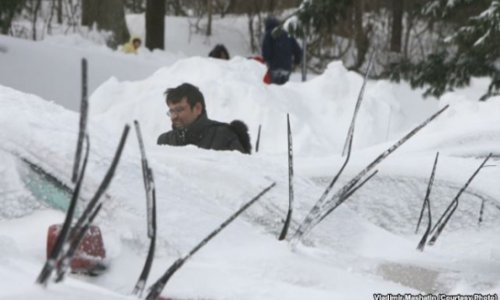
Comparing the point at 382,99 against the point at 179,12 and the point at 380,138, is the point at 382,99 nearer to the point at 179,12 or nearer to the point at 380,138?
the point at 380,138

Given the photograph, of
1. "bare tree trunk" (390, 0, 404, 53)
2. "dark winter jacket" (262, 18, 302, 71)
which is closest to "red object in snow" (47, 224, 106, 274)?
"dark winter jacket" (262, 18, 302, 71)

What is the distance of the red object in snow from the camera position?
2.41 meters

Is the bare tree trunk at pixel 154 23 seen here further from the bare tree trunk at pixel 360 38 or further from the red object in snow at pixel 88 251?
the red object in snow at pixel 88 251

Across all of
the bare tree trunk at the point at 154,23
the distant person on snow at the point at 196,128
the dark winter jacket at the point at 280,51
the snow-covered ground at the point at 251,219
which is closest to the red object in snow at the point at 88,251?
the snow-covered ground at the point at 251,219

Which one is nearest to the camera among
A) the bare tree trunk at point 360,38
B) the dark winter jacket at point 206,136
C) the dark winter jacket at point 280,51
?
the dark winter jacket at point 206,136

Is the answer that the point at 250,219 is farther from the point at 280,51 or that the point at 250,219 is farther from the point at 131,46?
the point at 131,46

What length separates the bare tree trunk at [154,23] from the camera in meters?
18.7

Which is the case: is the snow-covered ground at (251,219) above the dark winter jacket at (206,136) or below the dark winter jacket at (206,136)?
above

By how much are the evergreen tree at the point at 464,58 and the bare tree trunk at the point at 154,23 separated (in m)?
9.50

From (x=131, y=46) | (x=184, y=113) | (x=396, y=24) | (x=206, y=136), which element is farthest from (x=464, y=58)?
(x=396, y=24)

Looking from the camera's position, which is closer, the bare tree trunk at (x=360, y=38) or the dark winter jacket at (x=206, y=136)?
the dark winter jacket at (x=206, y=136)

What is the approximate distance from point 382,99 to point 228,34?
1530cm

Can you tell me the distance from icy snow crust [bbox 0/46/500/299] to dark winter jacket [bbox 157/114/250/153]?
749mm

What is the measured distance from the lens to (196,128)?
19.0ft
